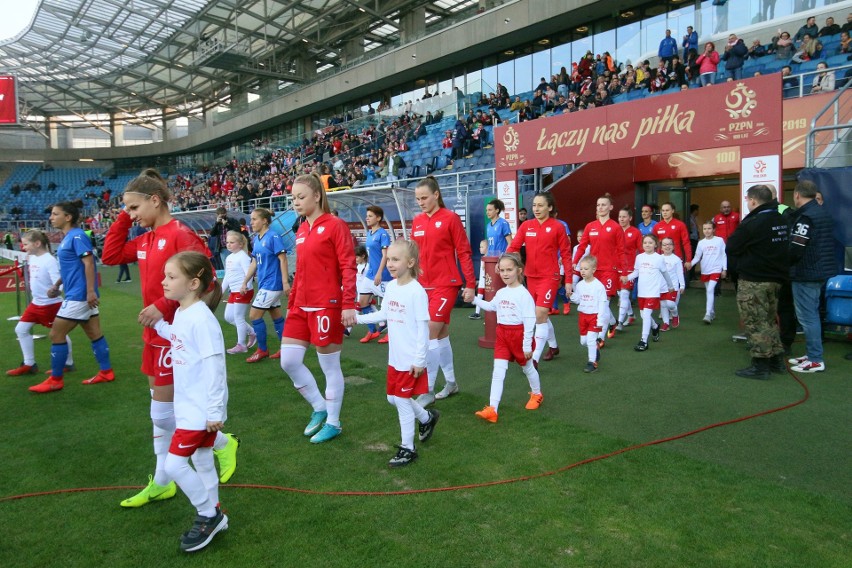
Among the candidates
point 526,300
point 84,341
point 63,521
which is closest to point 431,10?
point 84,341

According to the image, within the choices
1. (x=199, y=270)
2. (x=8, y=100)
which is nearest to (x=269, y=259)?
(x=199, y=270)

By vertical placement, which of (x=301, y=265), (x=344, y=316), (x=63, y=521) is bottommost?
(x=63, y=521)

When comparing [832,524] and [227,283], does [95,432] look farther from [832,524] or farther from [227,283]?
[832,524]

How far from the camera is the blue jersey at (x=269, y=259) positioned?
7.05 m

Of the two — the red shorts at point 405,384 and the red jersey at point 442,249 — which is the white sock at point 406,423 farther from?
the red jersey at point 442,249

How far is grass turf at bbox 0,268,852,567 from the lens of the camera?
2.98 m

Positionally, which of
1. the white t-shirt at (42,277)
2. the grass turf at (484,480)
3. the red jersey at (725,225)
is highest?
the red jersey at (725,225)

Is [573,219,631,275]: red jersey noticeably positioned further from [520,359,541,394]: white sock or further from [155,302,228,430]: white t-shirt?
[155,302,228,430]: white t-shirt

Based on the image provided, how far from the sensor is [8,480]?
3.99 metres

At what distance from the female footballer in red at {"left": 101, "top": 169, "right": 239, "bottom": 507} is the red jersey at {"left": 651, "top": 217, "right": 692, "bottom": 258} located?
8.24 meters

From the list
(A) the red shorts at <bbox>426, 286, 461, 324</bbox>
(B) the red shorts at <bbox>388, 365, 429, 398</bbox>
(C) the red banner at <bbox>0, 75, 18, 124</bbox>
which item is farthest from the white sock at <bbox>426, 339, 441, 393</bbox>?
(C) the red banner at <bbox>0, 75, 18, 124</bbox>

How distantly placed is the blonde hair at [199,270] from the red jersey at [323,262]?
1.11 meters

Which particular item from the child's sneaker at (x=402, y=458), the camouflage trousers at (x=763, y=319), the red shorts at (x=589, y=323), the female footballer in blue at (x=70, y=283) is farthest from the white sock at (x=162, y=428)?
the camouflage trousers at (x=763, y=319)

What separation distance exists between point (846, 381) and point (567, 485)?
12.8 ft
